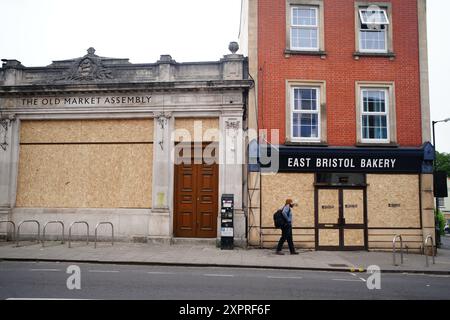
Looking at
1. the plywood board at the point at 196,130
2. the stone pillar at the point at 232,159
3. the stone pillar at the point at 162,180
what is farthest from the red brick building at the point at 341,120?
the stone pillar at the point at 162,180

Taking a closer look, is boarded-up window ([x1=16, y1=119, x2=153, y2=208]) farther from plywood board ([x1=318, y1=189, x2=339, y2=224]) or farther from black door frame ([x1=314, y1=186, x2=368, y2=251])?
plywood board ([x1=318, y1=189, x2=339, y2=224])

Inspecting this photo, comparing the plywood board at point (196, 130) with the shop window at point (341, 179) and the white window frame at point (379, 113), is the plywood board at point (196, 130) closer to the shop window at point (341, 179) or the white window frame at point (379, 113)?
the shop window at point (341, 179)

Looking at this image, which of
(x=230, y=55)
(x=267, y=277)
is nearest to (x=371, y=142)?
(x=230, y=55)

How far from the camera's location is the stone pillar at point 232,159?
13531mm

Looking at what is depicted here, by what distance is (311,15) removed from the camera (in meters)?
14.4

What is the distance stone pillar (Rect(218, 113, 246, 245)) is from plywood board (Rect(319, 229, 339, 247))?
2.93 m

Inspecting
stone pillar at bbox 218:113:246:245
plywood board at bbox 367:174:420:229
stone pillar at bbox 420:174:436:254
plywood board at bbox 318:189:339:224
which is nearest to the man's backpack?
stone pillar at bbox 218:113:246:245

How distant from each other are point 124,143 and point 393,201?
10.6m

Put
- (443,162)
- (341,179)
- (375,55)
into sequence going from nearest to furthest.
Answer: (341,179) → (375,55) → (443,162)

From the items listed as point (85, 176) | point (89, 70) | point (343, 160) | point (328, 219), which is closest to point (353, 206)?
point (328, 219)

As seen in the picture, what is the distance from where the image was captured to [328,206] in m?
13.6

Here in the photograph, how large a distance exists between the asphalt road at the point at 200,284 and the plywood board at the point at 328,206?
13.0ft

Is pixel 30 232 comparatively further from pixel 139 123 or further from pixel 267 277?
pixel 267 277

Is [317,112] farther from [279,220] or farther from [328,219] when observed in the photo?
[279,220]
